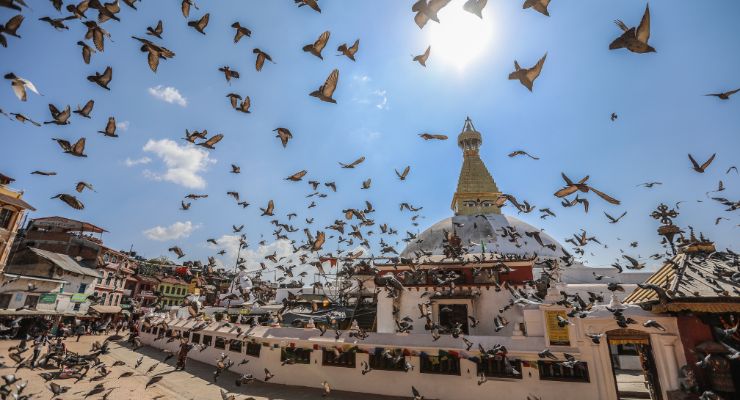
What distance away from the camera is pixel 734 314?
985cm

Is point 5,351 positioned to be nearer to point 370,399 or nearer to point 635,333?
point 370,399

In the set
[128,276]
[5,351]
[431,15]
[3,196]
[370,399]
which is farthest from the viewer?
[128,276]

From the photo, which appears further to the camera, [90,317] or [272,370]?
[90,317]

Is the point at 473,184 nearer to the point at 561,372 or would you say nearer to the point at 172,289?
the point at 561,372

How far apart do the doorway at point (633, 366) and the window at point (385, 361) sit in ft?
26.8

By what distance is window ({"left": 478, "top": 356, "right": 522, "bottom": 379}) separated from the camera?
42.7 ft

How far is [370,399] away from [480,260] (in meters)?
11.3

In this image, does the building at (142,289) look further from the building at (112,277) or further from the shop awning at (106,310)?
the shop awning at (106,310)

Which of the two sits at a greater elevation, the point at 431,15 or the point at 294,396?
the point at 431,15

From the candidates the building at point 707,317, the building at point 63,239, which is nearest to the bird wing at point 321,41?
the building at point 707,317

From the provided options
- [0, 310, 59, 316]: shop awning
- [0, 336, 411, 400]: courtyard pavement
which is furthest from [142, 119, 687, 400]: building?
[0, 310, 59, 316]: shop awning

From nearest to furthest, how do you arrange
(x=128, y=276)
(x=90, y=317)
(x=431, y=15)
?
(x=431, y=15) → (x=90, y=317) → (x=128, y=276)

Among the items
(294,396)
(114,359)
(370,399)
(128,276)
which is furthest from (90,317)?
(370,399)

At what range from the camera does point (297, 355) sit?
1630cm
